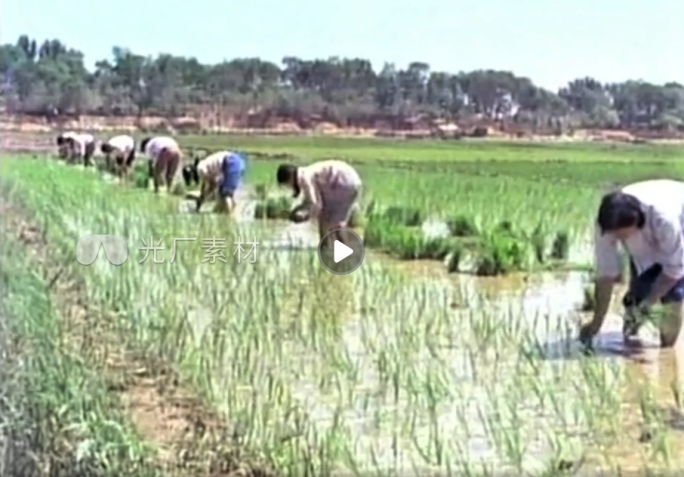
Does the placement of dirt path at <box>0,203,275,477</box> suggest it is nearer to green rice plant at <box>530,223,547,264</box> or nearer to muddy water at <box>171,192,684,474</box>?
muddy water at <box>171,192,684,474</box>

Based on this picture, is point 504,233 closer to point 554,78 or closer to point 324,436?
point 554,78

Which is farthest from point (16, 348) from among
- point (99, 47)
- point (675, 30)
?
point (675, 30)

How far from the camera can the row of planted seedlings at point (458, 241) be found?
2.30 meters

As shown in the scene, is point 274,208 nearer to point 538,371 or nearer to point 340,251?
point 340,251

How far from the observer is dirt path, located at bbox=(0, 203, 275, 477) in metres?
2.31

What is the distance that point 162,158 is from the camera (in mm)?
2381

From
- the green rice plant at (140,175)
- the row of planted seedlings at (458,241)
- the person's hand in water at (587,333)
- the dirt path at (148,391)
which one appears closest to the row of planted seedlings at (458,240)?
the row of planted seedlings at (458,241)

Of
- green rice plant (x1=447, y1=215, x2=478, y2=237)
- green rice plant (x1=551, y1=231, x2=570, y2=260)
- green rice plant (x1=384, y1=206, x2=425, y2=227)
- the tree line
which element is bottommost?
green rice plant (x1=551, y1=231, x2=570, y2=260)

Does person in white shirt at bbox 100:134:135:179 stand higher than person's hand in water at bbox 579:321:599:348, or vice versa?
person in white shirt at bbox 100:134:135:179

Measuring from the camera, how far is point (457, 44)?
2.28 m

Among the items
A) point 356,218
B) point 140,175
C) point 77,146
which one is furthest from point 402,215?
point 77,146

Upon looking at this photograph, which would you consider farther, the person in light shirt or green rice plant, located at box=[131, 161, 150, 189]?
green rice plant, located at box=[131, 161, 150, 189]

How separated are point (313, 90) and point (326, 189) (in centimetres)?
18

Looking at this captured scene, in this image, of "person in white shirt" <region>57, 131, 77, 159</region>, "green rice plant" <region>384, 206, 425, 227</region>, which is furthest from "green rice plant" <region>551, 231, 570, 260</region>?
"person in white shirt" <region>57, 131, 77, 159</region>
